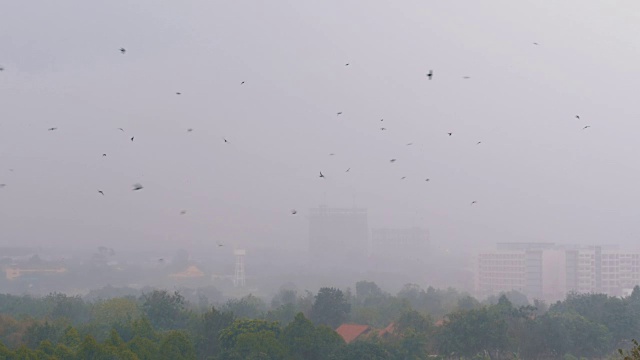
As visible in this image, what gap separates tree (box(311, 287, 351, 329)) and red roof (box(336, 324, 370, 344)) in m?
0.94

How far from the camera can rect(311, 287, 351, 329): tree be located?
48375mm

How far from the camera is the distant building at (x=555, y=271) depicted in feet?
298

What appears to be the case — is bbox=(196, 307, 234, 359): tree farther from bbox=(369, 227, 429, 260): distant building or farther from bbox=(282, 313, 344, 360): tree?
bbox=(369, 227, 429, 260): distant building

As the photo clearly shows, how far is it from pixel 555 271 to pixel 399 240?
2287 cm

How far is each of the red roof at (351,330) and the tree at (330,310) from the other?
0.94 metres

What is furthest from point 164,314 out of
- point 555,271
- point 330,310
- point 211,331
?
point 555,271

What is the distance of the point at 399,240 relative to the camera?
110 m

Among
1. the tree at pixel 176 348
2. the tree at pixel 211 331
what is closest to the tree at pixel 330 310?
the tree at pixel 211 331

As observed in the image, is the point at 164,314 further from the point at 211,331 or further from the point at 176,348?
the point at 176,348

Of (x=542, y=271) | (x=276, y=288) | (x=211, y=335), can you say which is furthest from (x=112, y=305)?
(x=542, y=271)

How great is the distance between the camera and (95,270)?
273ft

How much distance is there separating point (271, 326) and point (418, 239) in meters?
76.1

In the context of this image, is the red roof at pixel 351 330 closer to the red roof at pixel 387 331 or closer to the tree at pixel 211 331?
the red roof at pixel 387 331

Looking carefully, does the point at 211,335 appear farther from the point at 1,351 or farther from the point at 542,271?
the point at 542,271
